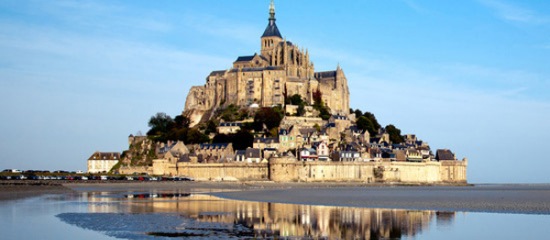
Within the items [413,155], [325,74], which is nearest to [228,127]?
[325,74]

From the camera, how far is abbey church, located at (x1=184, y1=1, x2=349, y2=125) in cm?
9556

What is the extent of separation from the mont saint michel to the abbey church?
0.14m

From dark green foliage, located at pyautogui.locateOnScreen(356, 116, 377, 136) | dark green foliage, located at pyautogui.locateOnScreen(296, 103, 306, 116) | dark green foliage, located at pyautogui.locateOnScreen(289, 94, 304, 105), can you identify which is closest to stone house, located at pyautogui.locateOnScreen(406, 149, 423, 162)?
dark green foliage, located at pyautogui.locateOnScreen(356, 116, 377, 136)

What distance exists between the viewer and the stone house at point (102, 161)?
307 feet

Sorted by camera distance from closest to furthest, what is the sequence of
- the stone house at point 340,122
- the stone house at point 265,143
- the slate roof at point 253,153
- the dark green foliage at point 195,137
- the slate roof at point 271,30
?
1. the slate roof at point 253,153
2. the stone house at point 265,143
3. the dark green foliage at point 195,137
4. the stone house at point 340,122
5. the slate roof at point 271,30

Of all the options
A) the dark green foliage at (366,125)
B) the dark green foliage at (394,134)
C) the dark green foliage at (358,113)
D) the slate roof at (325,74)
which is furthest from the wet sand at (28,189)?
the dark green foliage at (358,113)

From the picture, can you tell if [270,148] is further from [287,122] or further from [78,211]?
[78,211]

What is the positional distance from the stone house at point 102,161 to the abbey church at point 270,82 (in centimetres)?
1228

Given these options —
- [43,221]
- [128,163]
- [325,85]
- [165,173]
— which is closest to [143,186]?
[165,173]

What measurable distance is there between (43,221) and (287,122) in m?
63.0

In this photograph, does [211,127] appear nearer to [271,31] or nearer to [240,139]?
[240,139]

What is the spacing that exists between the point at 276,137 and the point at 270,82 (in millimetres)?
14357

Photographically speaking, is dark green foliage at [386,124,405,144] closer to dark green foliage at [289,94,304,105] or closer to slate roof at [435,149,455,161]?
slate roof at [435,149,455,161]

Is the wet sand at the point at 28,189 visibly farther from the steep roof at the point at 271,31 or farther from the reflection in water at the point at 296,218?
the steep roof at the point at 271,31
